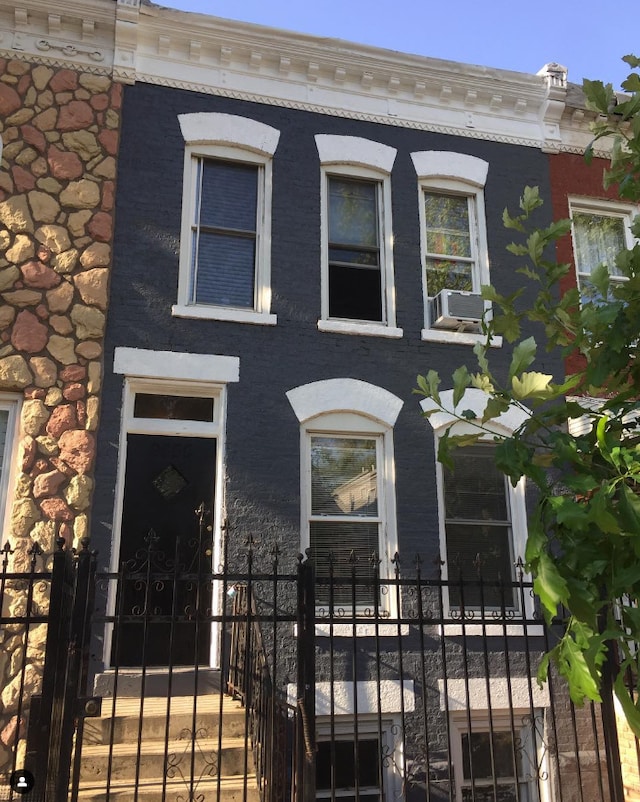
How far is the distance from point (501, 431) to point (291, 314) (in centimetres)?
271

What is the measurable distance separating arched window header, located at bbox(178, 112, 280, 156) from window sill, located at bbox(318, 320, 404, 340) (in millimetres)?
2168

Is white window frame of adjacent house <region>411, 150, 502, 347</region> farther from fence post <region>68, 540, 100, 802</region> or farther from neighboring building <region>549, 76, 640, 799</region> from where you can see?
fence post <region>68, 540, 100, 802</region>

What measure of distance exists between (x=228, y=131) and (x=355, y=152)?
153cm

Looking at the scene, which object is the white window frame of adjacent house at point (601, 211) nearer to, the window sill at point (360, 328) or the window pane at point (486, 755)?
the window sill at point (360, 328)

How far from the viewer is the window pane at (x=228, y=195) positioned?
8.38m

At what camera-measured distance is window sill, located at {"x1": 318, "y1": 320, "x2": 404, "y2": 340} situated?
8133 mm

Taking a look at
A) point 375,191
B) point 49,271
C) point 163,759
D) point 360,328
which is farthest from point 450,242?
point 163,759

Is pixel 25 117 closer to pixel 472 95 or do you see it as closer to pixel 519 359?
pixel 472 95

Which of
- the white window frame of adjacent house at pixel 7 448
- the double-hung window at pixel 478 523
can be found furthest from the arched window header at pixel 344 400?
the white window frame of adjacent house at pixel 7 448

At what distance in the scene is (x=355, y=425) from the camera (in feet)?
26.2

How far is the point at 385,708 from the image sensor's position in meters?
6.96

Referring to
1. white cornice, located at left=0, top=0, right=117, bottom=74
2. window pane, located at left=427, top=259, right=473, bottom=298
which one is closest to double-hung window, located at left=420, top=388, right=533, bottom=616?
window pane, located at left=427, top=259, right=473, bottom=298

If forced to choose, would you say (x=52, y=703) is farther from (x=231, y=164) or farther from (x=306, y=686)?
(x=231, y=164)

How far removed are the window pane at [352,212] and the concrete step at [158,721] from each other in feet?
17.4
